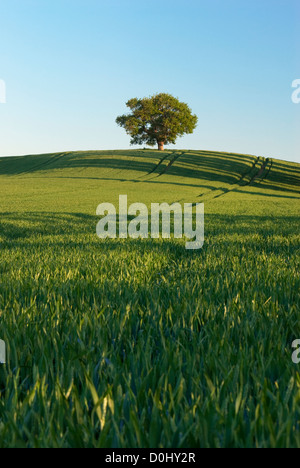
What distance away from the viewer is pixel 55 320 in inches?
94.9

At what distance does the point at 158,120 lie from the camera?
270 ft

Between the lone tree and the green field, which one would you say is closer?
the green field

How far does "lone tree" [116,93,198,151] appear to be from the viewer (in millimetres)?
82188

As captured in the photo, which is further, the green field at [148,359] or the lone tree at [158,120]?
the lone tree at [158,120]

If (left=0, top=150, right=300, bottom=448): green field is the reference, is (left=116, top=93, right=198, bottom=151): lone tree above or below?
above

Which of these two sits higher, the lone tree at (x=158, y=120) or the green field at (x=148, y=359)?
the lone tree at (x=158, y=120)

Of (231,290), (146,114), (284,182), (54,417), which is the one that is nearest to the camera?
(54,417)

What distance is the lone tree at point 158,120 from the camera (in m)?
82.2

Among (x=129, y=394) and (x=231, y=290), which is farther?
(x=231, y=290)
